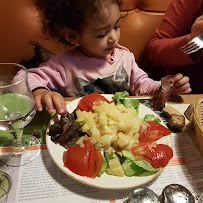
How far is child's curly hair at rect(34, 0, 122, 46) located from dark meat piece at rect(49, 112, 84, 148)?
1.70 feet

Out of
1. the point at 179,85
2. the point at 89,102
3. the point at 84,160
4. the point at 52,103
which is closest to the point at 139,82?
the point at 179,85

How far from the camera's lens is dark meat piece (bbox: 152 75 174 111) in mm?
1041

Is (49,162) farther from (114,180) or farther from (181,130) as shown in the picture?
(181,130)

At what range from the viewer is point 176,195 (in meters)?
0.67

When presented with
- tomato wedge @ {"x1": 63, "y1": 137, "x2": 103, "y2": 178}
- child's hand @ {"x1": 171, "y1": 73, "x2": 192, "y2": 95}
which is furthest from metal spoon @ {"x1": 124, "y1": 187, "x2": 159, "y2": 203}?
child's hand @ {"x1": 171, "y1": 73, "x2": 192, "y2": 95}

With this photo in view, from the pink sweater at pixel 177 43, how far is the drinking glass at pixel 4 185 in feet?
3.86

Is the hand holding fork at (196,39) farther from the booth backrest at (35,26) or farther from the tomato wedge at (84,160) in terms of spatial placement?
the tomato wedge at (84,160)

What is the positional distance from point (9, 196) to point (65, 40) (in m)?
0.87

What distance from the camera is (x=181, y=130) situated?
957 mm

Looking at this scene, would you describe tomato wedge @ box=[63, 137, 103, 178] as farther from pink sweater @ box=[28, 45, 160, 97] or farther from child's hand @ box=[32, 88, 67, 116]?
pink sweater @ box=[28, 45, 160, 97]

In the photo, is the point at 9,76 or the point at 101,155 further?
the point at 9,76

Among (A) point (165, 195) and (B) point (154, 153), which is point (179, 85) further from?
(A) point (165, 195)

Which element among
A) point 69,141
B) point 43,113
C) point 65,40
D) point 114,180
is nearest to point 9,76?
point 43,113

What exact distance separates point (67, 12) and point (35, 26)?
0.49m
